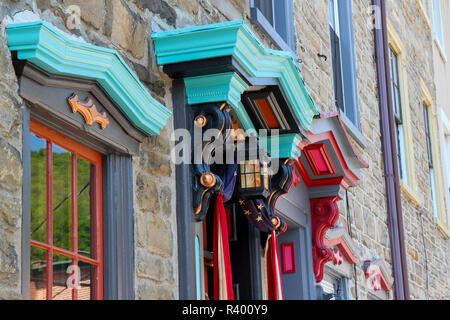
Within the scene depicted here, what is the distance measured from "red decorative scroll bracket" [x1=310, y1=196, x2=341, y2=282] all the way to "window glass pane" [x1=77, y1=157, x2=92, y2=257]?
3.50m

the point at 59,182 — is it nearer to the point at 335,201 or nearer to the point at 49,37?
the point at 49,37

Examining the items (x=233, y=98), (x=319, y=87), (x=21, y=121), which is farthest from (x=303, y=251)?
(x=21, y=121)

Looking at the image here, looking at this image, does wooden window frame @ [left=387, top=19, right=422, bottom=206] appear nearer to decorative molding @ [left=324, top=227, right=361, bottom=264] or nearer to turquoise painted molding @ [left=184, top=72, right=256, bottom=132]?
decorative molding @ [left=324, top=227, right=361, bottom=264]

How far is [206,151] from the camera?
216 inches

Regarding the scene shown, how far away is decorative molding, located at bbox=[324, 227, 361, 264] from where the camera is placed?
27.1 ft

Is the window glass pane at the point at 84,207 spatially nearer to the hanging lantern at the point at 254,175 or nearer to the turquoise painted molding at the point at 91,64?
the turquoise painted molding at the point at 91,64

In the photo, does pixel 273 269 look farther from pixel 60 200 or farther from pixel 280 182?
pixel 60 200

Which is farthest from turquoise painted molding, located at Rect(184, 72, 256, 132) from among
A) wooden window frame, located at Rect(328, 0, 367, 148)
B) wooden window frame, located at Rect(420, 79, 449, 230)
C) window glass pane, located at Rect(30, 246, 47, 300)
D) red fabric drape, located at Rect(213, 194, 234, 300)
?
wooden window frame, located at Rect(420, 79, 449, 230)

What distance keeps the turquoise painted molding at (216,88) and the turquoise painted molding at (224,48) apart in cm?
10

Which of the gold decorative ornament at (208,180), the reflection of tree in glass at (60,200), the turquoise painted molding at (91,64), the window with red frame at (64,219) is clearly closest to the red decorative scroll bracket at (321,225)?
the gold decorative ornament at (208,180)

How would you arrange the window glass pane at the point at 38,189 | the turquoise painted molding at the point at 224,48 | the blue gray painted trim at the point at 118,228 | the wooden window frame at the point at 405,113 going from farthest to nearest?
the wooden window frame at the point at 405,113, the turquoise painted molding at the point at 224,48, the blue gray painted trim at the point at 118,228, the window glass pane at the point at 38,189

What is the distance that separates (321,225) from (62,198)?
150 inches

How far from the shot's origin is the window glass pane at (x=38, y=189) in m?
4.22

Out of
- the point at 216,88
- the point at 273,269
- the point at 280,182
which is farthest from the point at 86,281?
the point at 273,269
